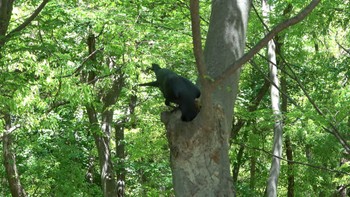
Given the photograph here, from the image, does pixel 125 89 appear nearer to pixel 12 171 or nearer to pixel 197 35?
pixel 12 171

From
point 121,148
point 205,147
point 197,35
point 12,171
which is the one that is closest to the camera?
point 197,35

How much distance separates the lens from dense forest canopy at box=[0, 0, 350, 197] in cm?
641

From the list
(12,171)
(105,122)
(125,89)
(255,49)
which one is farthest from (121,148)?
(255,49)

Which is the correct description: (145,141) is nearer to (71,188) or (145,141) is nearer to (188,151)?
(71,188)

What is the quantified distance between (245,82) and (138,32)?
18.9 feet

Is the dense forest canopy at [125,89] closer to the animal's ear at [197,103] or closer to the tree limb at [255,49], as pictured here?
the animal's ear at [197,103]

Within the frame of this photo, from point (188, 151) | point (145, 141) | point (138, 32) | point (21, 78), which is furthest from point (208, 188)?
point (145, 141)

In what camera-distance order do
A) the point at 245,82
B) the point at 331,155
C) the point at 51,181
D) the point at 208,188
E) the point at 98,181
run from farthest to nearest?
1. the point at 98,181
2. the point at 245,82
3. the point at 51,181
4. the point at 331,155
5. the point at 208,188

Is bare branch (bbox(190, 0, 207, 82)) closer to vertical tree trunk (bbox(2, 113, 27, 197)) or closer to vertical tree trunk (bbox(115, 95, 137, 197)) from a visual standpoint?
vertical tree trunk (bbox(2, 113, 27, 197))

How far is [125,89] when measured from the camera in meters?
11.1

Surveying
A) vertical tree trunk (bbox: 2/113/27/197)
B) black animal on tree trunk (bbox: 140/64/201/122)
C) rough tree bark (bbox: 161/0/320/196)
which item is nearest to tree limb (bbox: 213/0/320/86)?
rough tree bark (bbox: 161/0/320/196)

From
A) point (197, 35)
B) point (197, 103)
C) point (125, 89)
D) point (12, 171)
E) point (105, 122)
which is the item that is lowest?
point (197, 103)

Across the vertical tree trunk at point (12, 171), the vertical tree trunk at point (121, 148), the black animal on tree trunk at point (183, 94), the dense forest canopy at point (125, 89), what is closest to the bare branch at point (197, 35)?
the black animal on tree trunk at point (183, 94)

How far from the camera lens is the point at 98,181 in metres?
16.5
